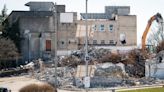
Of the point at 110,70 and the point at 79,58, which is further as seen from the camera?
the point at 79,58

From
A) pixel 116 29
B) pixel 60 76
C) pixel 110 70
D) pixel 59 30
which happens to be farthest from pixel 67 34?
pixel 60 76

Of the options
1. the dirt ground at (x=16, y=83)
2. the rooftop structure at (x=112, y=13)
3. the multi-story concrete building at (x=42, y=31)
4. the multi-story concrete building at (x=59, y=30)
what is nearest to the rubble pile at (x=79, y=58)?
the multi-story concrete building at (x=59, y=30)

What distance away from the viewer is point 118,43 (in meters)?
93.1

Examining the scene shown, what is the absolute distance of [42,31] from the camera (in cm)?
8756

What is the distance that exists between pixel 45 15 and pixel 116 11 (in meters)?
17.7

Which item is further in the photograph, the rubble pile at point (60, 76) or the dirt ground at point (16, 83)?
the rubble pile at point (60, 76)

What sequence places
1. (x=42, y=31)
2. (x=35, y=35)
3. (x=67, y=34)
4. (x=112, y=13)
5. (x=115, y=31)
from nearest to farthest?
(x=35, y=35), (x=42, y=31), (x=67, y=34), (x=115, y=31), (x=112, y=13)

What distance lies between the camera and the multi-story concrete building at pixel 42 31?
8638cm

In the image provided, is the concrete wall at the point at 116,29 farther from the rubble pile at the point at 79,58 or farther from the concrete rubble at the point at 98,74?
the concrete rubble at the point at 98,74

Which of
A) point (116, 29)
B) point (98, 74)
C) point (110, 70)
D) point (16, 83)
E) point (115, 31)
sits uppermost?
point (116, 29)

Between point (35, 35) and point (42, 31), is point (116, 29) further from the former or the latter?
point (35, 35)

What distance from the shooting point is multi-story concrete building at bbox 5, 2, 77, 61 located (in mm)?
86375

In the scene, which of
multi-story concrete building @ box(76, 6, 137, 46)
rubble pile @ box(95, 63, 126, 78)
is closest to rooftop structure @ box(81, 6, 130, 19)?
multi-story concrete building @ box(76, 6, 137, 46)

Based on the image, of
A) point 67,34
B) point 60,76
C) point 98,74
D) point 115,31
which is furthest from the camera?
point 115,31
